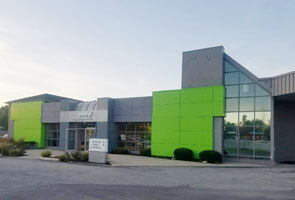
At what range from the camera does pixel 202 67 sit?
2427 cm

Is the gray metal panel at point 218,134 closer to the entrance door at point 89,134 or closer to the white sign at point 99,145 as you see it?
the white sign at point 99,145

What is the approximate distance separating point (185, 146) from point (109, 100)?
30.8 feet

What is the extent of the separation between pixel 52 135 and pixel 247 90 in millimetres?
22612

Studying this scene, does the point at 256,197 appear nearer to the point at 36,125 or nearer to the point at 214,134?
the point at 214,134

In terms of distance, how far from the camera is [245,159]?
2192cm

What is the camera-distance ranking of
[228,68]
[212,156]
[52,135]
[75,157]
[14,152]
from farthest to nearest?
1. [52,135]
2. [14,152]
3. [228,68]
4. [75,157]
5. [212,156]

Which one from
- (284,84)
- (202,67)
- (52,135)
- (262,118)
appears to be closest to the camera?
(284,84)

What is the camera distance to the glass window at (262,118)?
21.5 metres

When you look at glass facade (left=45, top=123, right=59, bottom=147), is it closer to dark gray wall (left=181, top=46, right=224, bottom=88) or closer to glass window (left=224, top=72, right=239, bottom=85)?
dark gray wall (left=181, top=46, right=224, bottom=88)

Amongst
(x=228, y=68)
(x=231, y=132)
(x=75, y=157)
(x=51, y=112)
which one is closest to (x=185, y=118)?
(x=231, y=132)

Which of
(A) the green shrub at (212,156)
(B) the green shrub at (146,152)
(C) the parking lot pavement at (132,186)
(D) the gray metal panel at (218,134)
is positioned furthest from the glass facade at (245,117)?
(B) the green shrub at (146,152)

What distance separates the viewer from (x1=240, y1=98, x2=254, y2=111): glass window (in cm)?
2220

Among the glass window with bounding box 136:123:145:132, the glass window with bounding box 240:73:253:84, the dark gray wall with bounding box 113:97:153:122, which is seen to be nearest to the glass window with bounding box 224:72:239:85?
the glass window with bounding box 240:73:253:84

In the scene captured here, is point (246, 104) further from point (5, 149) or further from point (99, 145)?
point (5, 149)
